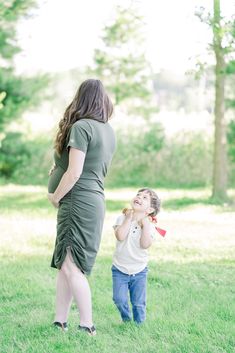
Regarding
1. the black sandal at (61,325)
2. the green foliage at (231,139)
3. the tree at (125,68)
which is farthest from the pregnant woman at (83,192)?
the tree at (125,68)

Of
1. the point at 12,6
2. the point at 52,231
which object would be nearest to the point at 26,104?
the point at 12,6

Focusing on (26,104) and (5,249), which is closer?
(5,249)

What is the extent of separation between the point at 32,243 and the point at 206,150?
1163 cm

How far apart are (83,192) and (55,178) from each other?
0.23 meters

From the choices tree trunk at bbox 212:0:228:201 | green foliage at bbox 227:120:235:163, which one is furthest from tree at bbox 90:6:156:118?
tree trunk at bbox 212:0:228:201

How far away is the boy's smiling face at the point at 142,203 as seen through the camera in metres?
5.10

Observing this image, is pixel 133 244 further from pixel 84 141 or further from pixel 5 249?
pixel 5 249

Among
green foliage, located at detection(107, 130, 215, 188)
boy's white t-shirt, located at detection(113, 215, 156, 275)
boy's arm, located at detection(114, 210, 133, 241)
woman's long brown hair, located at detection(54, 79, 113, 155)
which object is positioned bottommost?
green foliage, located at detection(107, 130, 215, 188)

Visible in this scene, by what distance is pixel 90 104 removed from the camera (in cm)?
483

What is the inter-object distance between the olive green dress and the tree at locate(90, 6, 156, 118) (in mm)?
21249

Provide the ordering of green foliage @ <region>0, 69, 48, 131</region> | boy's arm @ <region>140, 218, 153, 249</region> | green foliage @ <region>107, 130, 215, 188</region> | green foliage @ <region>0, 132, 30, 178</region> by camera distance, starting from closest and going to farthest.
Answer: boy's arm @ <region>140, 218, 153, 249</region>
green foliage @ <region>0, 69, 48, 131</region>
green foliage @ <region>0, 132, 30, 178</region>
green foliage @ <region>107, 130, 215, 188</region>

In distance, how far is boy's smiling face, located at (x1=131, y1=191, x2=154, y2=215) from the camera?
5.10 metres

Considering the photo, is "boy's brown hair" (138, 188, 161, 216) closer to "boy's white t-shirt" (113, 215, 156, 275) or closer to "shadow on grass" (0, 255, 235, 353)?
"boy's white t-shirt" (113, 215, 156, 275)

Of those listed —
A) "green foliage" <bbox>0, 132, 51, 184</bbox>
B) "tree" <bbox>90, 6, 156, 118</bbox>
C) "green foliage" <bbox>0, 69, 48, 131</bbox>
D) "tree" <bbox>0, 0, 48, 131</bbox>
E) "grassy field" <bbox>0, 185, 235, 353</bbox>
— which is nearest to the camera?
"grassy field" <bbox>0, 185, 235, 353</bbox>
